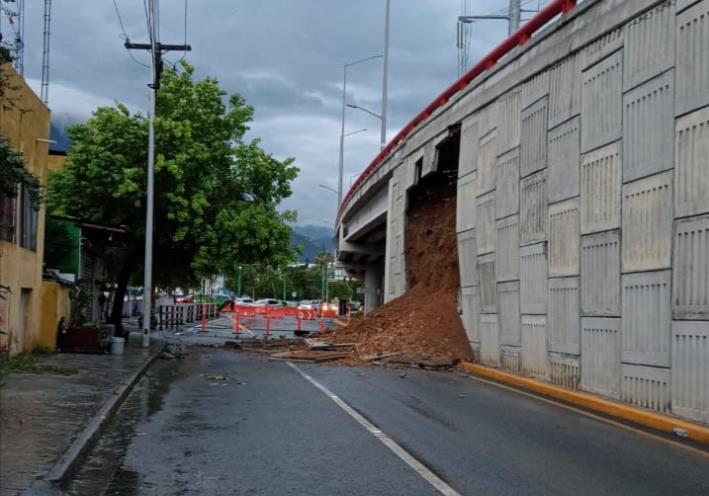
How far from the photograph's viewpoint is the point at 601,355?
13.5m

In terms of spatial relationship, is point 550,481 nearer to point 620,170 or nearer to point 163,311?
point 620,170

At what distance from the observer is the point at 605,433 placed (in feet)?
34.5

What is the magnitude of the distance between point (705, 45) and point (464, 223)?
35.0ft

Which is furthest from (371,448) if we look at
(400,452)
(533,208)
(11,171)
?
(533,208)

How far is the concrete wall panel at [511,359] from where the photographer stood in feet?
56.6

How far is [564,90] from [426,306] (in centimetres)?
927

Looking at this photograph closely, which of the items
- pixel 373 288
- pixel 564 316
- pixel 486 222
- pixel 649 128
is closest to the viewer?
pixel 649 128

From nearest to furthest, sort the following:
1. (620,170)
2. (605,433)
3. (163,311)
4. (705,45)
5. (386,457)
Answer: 1. (386,457)
2. (605,433)
3. (705,45)
4. (620,170)
5. (163,311)

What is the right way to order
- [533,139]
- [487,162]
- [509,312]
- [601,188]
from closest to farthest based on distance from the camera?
[601,188] < [533,139] < [509,312] < [487,162]

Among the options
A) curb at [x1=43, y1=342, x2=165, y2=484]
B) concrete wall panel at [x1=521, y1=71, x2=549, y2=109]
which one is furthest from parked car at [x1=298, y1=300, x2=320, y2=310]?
curb at [x1=43, y1=342, x2=165, y2=484]

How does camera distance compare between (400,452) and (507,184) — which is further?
(507,184)

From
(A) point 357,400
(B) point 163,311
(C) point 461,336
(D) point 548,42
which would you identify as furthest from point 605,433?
(B) point 163,311

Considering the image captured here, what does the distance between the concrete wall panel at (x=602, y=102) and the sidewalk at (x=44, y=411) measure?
356 inches

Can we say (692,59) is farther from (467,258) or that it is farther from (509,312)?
(467,258)
